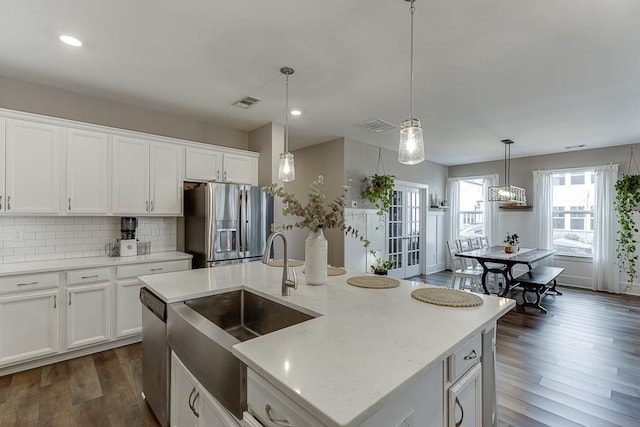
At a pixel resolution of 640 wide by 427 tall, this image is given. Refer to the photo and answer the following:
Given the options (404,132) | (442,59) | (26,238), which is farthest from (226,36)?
(26,238)

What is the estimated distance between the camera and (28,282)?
8.57 feet

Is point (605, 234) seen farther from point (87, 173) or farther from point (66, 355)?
point (66, 355)

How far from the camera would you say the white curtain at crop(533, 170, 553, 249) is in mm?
6168

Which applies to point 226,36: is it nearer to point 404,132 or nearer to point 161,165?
point 404,132

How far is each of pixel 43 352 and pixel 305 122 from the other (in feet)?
12.2

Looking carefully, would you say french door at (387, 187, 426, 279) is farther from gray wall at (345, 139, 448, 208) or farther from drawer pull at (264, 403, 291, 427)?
drawer pull at (264, 403, 291, 427)

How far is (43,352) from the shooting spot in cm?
269

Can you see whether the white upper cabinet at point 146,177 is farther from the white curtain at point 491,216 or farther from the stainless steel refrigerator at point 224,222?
the white curtain at point 491,216

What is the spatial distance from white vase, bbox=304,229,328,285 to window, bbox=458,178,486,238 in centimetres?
631

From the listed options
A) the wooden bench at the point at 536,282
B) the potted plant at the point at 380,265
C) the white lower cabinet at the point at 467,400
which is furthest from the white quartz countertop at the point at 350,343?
the wooden bench at the point at 536,282

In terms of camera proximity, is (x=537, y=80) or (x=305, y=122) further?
(x=305, y=122)

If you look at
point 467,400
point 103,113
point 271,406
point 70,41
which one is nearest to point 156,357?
point 271,406

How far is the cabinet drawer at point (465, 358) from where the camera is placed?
1.21 meters

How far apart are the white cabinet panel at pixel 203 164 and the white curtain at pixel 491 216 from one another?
5.91 m
